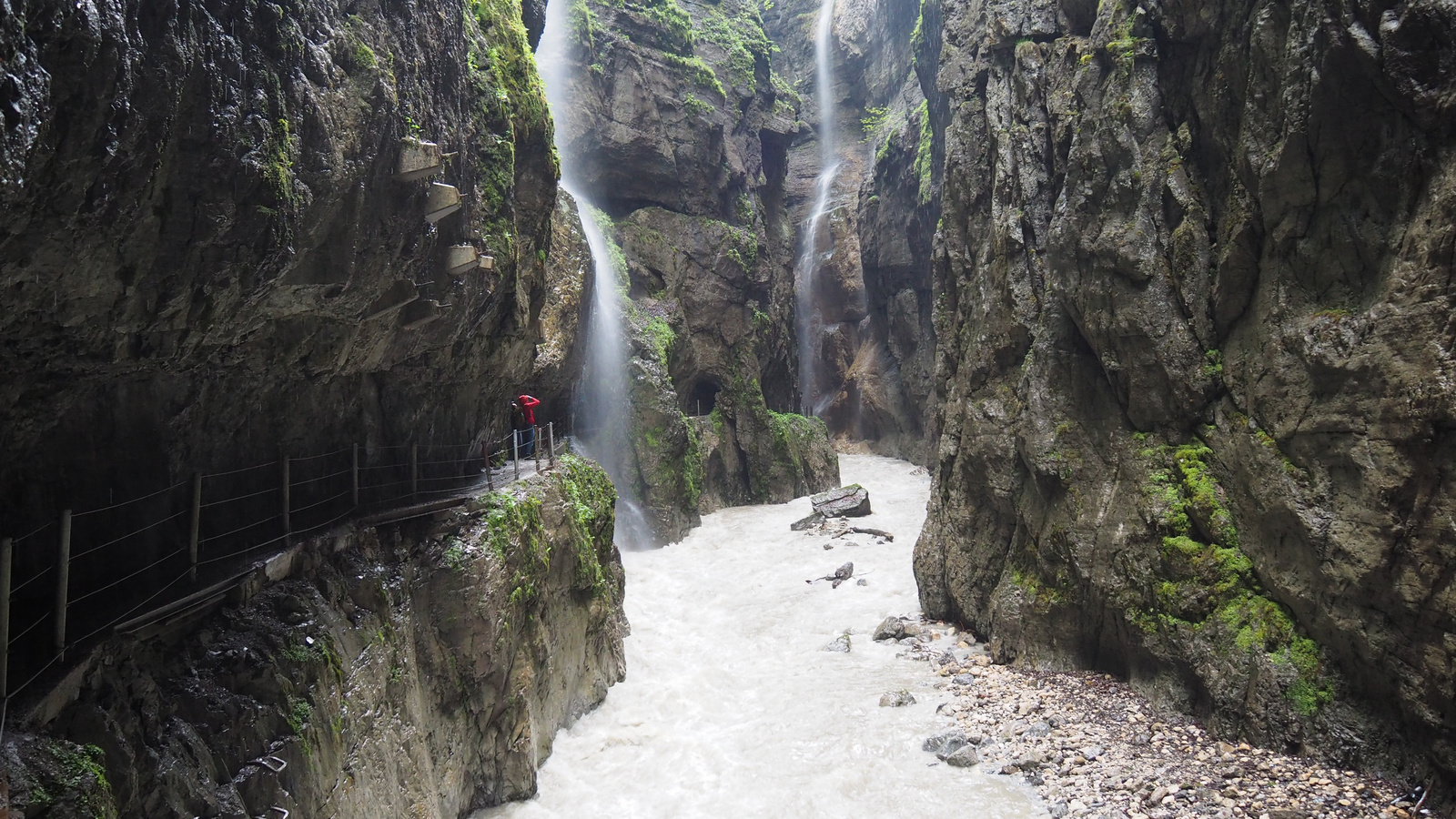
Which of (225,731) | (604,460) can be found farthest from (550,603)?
(604,460)

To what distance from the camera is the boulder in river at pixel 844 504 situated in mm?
24953

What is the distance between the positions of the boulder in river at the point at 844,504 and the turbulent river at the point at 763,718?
15.0 ft

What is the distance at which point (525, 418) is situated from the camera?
52.3 ft

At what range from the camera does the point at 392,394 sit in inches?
420

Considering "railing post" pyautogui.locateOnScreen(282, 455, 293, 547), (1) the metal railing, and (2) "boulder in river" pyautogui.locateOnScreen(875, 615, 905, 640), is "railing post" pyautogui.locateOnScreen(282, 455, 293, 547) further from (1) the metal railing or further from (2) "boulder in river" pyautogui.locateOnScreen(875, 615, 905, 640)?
(2) "boulder in river" pyautogui.locateOnScreen(875, 615, 905, 640)

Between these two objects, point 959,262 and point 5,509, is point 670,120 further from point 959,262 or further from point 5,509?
point 5,509

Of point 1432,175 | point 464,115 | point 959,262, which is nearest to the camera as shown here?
point 1432,175

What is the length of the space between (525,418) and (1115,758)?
11710 millimetres

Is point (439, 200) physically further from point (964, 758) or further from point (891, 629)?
point (891, 629)

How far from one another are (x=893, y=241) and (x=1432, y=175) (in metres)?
29.2

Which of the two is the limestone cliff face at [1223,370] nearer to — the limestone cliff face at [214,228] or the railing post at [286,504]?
the limestone cliff face at [214,228]

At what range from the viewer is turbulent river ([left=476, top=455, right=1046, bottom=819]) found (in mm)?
9391

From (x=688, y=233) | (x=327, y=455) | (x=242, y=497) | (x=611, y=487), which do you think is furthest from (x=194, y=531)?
(x=688, y=233)

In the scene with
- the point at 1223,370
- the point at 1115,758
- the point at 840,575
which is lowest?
the point at 840,575
